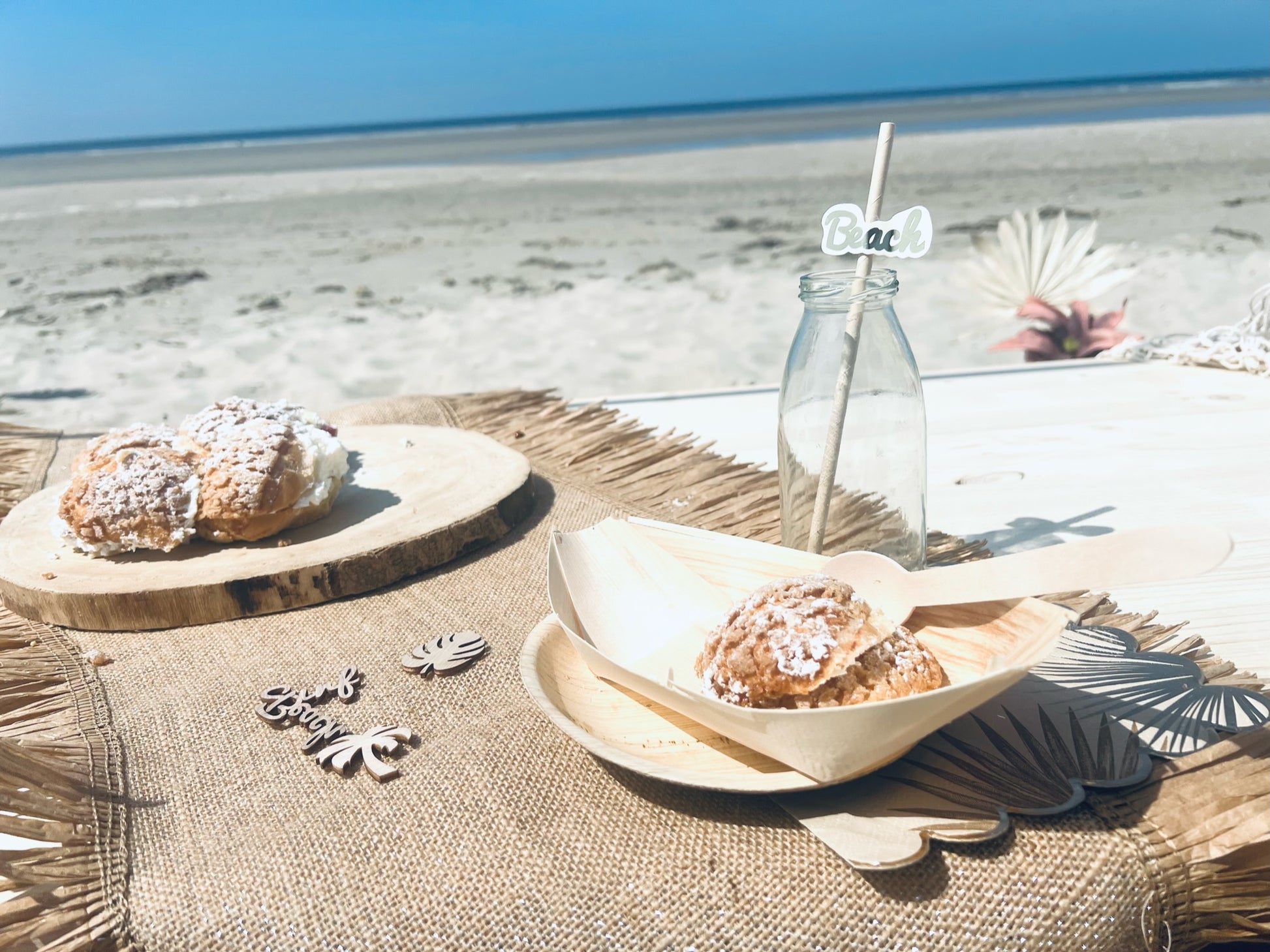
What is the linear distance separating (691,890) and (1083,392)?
1.62m

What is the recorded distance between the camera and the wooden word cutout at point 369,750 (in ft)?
2.72

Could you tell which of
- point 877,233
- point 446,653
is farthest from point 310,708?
point 877,233

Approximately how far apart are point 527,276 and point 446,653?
543cm

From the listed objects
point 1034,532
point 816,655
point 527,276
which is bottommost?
point 527,276

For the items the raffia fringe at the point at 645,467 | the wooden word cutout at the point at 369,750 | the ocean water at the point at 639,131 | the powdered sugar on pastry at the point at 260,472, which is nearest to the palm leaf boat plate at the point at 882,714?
the wooden word cutout at the point at 369,750

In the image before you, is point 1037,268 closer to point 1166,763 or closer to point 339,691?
point 1166,763

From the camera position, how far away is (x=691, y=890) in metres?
0.67

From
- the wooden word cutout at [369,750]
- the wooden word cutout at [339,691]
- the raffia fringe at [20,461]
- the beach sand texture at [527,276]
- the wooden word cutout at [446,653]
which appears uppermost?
the wooden word cutout at [369,750]

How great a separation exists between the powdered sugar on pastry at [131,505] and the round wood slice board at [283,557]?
0.03 metres

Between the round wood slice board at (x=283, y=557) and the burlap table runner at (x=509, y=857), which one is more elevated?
the burlap table runner at (x=509, y=857)

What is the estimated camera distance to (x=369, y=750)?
0.86 m

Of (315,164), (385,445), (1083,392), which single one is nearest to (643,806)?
(385,445)

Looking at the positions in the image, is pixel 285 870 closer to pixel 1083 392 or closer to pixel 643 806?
pixel 643 806

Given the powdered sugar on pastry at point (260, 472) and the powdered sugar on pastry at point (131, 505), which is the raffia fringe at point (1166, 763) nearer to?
the powdered sugar on pastry at point (260, 472)
